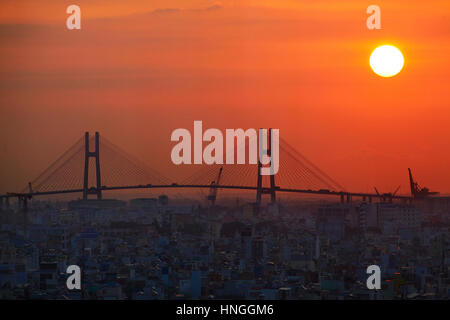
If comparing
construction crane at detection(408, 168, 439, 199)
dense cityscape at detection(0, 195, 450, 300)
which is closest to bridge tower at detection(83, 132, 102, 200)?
dense cityscape at detection(0, 195, 450, 300)

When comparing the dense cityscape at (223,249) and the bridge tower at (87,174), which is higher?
the bridge tower at (87,174)

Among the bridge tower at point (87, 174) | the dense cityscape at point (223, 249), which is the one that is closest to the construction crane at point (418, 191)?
the dense cityscape at point (223, 249)

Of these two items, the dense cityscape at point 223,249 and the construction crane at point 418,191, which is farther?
the construction crane at point 418,191

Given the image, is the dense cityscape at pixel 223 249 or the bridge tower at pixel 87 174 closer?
the dense cityscape at pixel 223 249

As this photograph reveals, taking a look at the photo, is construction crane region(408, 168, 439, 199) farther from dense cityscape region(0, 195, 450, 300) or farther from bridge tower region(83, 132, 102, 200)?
bridge tower region(83, 132, 102, 200)

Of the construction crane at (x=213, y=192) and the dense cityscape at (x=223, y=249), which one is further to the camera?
the construction crane at (x=213, y=192)

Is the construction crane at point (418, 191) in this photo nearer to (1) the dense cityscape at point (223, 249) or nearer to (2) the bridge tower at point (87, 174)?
(1) the dense cityscape at point (223, 249)

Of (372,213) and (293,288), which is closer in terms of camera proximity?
(293,288)
